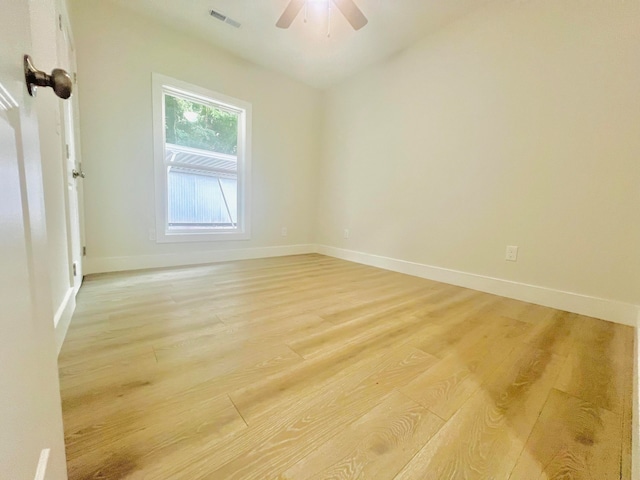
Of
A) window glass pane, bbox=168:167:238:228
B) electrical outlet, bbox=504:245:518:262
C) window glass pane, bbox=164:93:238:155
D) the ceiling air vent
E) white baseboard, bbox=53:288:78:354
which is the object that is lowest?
white baseboard, bbox=53:288:78:354

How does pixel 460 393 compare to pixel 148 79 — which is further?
pixel 148 79

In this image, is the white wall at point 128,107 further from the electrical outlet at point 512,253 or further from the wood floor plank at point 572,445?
the wood floor plank at point 572,445

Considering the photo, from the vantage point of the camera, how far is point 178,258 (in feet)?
9.03

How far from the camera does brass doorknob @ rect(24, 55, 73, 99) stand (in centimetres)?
42

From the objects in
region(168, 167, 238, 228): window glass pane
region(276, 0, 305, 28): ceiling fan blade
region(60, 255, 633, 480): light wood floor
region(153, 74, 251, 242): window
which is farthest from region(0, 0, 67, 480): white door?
region(168, 167, 238, 228): window glass pane

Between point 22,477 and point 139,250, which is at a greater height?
point 22,477

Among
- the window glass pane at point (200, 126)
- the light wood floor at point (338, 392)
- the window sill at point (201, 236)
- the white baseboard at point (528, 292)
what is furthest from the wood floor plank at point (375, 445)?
the window glass pane at point (200, 126)

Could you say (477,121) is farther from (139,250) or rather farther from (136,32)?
(139,250)

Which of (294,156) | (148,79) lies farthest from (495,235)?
(148,79)

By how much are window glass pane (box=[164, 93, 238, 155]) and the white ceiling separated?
676 mm

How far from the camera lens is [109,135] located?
2297mm

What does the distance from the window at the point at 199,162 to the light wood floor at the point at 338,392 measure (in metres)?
1.30

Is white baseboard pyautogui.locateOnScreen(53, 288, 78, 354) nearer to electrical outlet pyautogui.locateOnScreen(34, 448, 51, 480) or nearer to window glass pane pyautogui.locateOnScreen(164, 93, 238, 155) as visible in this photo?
electrical outlet pyautogui.locateOnScreen(34, 448, 51, 480)

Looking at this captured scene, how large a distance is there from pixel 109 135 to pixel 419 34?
311 centimetres
